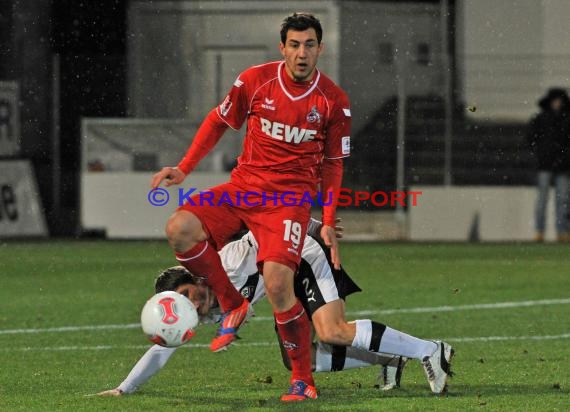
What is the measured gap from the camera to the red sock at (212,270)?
7.14 meters

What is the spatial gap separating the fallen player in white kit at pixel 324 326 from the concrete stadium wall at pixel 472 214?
1312 centimetres

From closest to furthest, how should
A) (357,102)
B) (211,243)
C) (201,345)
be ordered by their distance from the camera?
(211,243)
(201,345)
(357,102)

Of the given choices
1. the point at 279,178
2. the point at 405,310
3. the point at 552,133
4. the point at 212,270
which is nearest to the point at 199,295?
the point at 212,270

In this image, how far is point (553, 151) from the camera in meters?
20.2

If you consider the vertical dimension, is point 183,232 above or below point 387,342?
above

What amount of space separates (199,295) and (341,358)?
848mm

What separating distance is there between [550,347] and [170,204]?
1169 centimetres

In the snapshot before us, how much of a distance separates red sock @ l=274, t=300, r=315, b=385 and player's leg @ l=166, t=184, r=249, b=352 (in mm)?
268

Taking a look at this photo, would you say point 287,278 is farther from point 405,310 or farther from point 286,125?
point 405,310

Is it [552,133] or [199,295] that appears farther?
[552,133]

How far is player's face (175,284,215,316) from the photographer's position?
721 cm

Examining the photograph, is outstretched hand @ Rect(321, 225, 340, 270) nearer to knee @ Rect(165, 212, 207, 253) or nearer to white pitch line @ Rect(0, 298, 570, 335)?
knee @ Rect(165, 212, 207, 253)

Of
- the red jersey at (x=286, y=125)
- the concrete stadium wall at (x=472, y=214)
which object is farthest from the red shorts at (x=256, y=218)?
the concrete stadium wall at (x=472, y=214)

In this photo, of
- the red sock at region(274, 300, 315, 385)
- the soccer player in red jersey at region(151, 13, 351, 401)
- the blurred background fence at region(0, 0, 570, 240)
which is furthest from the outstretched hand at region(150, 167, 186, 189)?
the blurred background fence at region(0, 0, 570, 240)
